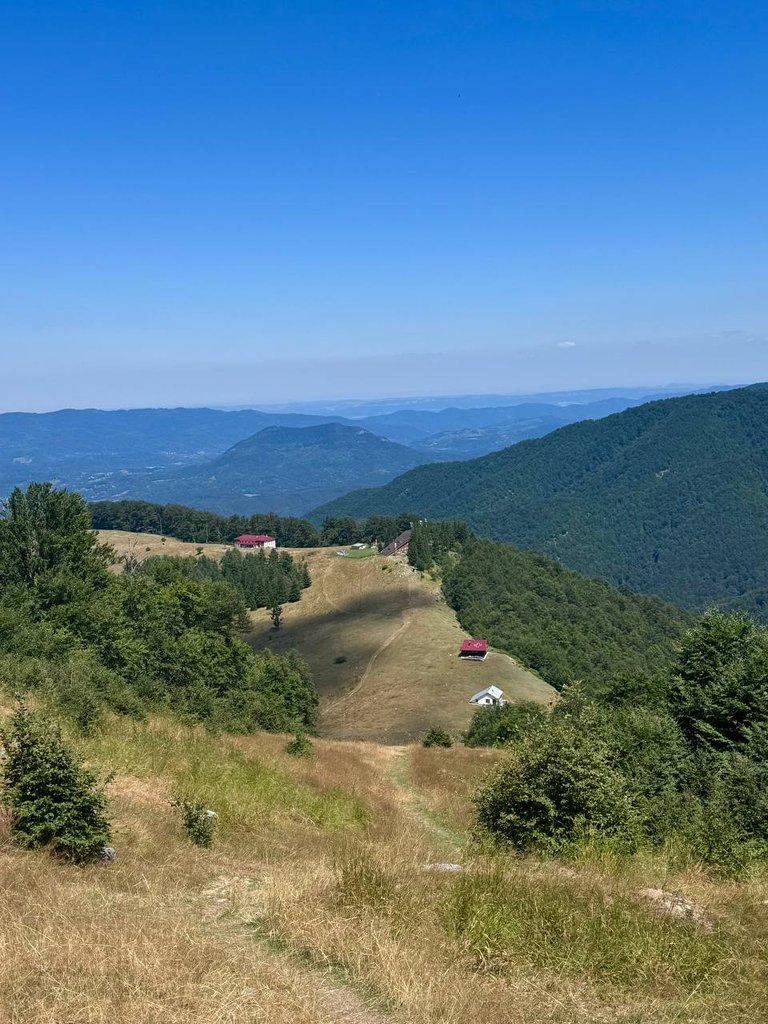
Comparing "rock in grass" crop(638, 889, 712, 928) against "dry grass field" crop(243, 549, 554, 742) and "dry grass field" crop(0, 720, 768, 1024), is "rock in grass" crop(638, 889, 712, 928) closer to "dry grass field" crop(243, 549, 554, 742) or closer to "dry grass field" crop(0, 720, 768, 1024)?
"dry grass field" crop(0, 720, 768, 1024)

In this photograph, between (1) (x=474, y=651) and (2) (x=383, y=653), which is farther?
(2) (x=383, y=653)

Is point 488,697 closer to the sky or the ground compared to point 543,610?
closer to the sky

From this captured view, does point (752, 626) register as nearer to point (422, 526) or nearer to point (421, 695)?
point (421, 695)

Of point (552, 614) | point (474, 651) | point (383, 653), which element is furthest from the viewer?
point (552, 614)

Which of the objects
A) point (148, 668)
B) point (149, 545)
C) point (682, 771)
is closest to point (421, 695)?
point (148, 668)

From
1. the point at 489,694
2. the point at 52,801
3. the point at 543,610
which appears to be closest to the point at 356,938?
the point at 52,801

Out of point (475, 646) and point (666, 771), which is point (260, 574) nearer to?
point (475, 646)

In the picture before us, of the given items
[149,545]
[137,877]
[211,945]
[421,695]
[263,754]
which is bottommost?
[421,695]

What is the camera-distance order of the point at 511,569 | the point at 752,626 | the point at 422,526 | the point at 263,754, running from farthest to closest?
the point at 422,526 → the point at 511,569 → the point at 752,626 → the point at 263,754
